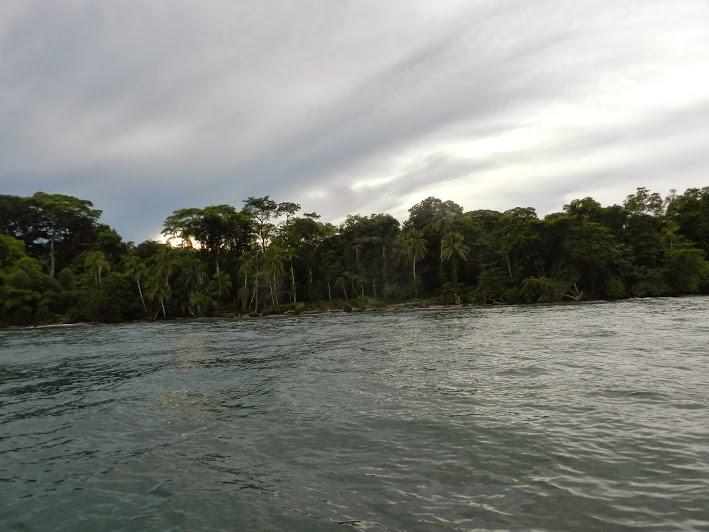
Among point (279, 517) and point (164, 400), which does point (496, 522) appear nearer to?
point (279, 517)

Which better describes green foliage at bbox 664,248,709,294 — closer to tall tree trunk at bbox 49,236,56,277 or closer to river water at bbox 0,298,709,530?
river water at bbox 0,298,709,530

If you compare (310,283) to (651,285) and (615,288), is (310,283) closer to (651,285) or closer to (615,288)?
(615,288)

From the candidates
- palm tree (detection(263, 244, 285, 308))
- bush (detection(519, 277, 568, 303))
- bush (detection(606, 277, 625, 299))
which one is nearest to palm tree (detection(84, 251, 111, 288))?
palm tree (detection(263, 244, 285, 308))

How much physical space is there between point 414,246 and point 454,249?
6.60 m

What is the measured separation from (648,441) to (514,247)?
205 feet

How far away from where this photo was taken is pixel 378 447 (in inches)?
298

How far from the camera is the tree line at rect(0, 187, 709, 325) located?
200 feet

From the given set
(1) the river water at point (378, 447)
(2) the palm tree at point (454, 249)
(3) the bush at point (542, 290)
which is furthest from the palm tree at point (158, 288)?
(1) the river water at point (378, 447)

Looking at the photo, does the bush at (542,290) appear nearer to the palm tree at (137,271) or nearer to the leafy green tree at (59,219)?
the palm tree at (137,271)

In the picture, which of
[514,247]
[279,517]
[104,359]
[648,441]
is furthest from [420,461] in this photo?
[514,247]

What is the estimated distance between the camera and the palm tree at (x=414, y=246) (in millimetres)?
71938

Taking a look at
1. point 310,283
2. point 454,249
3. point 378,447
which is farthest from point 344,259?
point 378,447

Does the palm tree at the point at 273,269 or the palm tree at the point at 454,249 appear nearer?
the palm tree at the point at 454,249

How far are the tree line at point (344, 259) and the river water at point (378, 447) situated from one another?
5066cm
